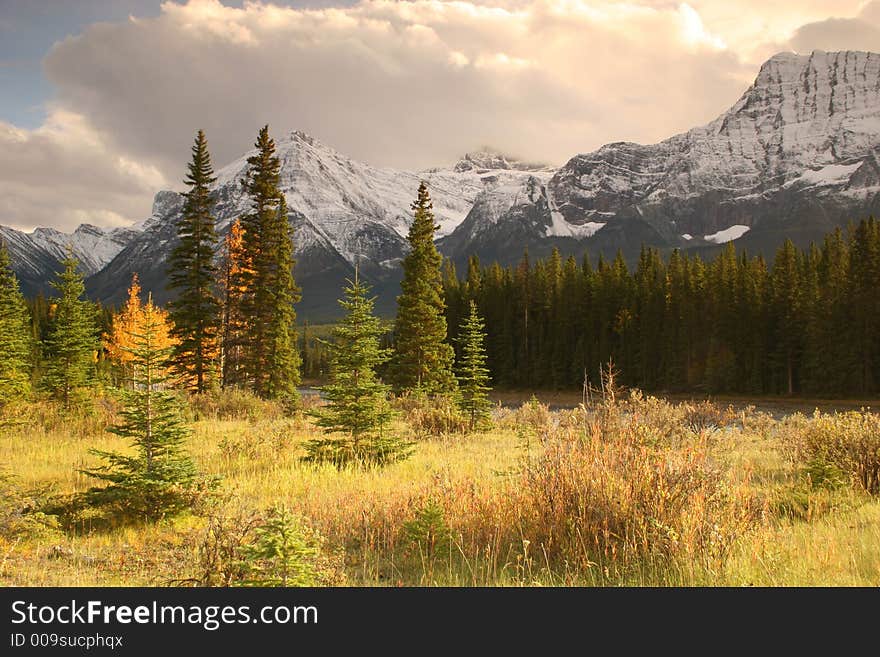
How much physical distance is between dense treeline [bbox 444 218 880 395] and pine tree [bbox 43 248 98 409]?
166 feet

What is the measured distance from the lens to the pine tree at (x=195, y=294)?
2939cm

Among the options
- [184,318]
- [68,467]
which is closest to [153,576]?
[68,467]

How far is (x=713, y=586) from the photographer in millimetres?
4555

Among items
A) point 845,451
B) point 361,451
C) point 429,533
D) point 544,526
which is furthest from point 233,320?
point 544,526

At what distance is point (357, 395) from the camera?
12.6 metres

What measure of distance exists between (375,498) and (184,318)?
24.4 metres

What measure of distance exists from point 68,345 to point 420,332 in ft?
55.3

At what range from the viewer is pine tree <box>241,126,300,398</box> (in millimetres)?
30719

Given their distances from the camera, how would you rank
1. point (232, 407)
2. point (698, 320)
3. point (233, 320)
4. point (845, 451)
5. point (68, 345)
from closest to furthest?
point (845, 451) < point (232, 407) < point (68, 345) < point (233, 320) < point (698, 320)

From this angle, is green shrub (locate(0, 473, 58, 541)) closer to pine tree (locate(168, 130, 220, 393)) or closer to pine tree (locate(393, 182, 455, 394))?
pine tree (locate(168, 130, 220, 393))

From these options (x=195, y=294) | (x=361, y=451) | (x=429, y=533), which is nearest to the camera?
(x=429, y=533)

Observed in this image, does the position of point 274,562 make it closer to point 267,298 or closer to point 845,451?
point 845,451
